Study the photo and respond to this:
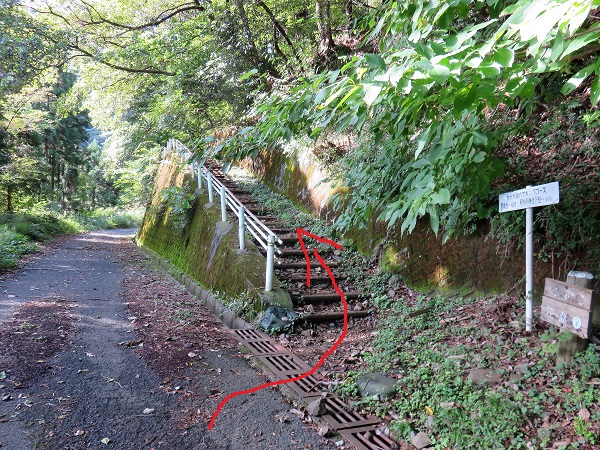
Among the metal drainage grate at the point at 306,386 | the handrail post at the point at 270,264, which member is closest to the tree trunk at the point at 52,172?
the handrail post at the point at 270,264

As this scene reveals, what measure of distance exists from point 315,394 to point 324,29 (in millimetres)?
9449

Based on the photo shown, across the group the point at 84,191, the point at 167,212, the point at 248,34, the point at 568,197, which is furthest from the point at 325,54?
the point at 84,191

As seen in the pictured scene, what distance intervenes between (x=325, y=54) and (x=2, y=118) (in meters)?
12.2

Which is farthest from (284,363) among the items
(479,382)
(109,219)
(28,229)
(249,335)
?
(109,219)

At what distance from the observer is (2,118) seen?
49.0 ft

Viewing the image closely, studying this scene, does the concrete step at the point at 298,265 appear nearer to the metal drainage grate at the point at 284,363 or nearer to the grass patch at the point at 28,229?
the metal drainage grate at the point at 284,363

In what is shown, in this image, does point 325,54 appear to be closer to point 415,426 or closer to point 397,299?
point 397,299

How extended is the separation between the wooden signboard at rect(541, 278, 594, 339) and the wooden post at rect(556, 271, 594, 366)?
0.06 metres

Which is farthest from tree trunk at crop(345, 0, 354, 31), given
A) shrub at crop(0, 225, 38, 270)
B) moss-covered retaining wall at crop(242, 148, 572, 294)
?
shrub at crop(0, 225, 38, 270)

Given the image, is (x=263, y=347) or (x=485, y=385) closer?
(x=485, y=385)

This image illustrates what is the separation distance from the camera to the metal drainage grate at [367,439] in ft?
10.0

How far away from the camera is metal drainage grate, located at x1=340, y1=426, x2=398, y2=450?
3057 mm

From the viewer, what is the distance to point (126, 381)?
12.7 ft

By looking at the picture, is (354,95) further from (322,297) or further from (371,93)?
(322,297)
